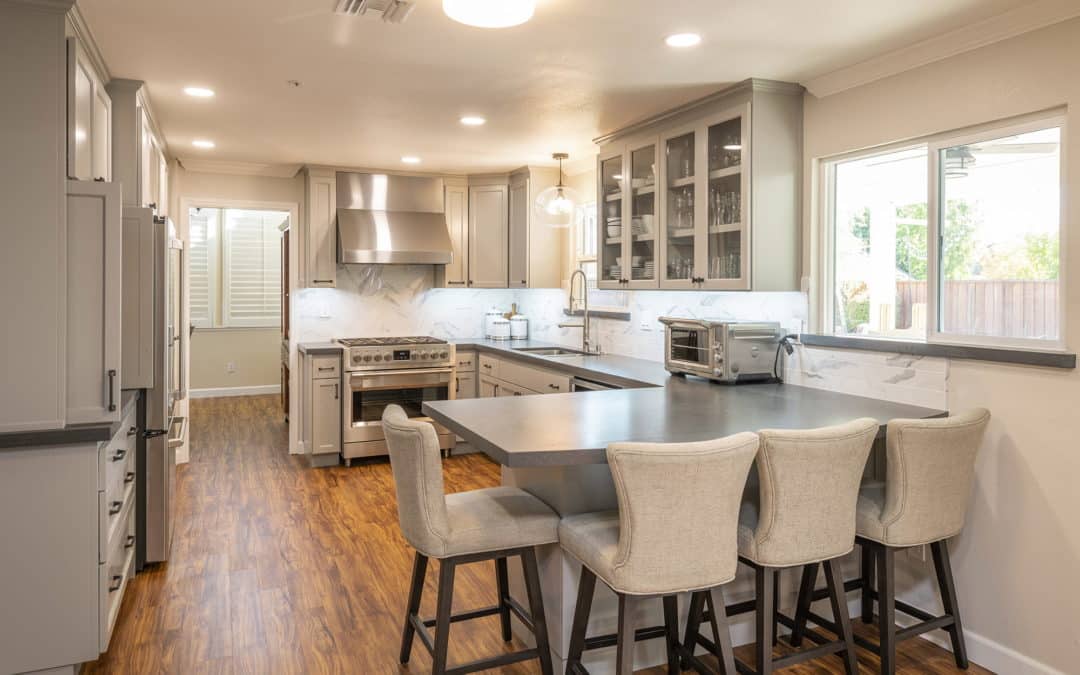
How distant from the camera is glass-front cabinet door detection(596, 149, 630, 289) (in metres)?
4.49

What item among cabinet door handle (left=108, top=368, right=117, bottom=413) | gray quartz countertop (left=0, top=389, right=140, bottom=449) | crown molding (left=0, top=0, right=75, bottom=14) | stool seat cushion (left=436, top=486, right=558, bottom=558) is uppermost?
crown molding (left=0, top=0, right=75, bottom=14)

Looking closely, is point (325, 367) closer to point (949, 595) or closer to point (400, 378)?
point (400, 378)

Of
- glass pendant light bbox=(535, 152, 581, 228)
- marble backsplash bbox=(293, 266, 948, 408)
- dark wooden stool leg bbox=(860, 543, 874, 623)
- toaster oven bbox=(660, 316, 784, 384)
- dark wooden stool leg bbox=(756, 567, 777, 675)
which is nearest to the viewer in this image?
dark wooden stool leg bbox=(756, 567, 777, 675)

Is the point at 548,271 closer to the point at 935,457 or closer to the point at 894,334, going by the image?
the point at 894,334

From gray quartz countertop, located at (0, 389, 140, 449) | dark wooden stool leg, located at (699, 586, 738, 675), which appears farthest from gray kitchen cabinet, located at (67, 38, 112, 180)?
dark wooden stool leg, located at (699, 586, 738, 675)

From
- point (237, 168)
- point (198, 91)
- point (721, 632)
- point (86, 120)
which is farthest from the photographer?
point (237, 168)

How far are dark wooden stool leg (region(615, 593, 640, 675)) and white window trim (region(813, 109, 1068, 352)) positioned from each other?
1.69 meters

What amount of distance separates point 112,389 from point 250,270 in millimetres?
7126

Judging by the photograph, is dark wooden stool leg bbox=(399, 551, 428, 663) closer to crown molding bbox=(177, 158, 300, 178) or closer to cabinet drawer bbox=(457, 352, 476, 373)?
cabinet drawer bbox=(457, 352, 476, 373)

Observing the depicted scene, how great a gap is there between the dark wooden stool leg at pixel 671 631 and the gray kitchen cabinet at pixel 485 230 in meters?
4.16

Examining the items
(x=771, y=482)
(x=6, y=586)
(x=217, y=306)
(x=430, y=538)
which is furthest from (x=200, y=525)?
(x=217, y=306)

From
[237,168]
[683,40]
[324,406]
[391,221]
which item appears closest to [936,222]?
[683,40]

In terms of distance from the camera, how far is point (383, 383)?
5711 mm

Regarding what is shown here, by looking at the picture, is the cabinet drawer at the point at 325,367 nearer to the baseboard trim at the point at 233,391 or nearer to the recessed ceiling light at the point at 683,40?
the recessed ceiling light at the point at 683,40
